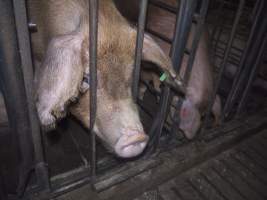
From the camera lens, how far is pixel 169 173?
211 centimetres

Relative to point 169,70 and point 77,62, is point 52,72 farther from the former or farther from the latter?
point 169,70

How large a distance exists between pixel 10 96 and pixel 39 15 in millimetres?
1131

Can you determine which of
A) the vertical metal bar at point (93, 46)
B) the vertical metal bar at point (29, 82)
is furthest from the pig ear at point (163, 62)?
the vertical metal bar at point (29, 82)

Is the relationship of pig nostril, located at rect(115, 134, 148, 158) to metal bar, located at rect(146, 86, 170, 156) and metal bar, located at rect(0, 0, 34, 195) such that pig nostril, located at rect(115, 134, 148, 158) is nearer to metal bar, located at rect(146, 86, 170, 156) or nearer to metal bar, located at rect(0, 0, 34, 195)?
metal bar, located at rect(146, 86, 170, 156)

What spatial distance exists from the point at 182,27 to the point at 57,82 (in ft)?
2.54

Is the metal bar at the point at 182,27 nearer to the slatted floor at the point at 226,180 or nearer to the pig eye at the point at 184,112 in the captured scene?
the pig eye at the point at 184,112

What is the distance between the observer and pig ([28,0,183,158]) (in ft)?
4.60

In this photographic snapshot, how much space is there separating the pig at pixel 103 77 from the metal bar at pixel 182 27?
10 centimetres

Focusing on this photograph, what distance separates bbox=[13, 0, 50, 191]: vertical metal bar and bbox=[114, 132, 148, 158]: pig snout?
0.41 m

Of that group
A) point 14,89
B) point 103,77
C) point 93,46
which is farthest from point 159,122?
point 14,89

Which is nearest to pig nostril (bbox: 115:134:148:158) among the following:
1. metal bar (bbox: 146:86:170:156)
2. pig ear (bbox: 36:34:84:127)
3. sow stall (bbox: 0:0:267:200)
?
sow stall (bbox: 0:0:267:200)

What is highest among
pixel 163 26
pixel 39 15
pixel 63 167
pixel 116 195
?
pixel 39 15

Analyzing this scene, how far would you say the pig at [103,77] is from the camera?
140 cm

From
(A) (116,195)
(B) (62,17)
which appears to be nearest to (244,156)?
(A) (116,195)
